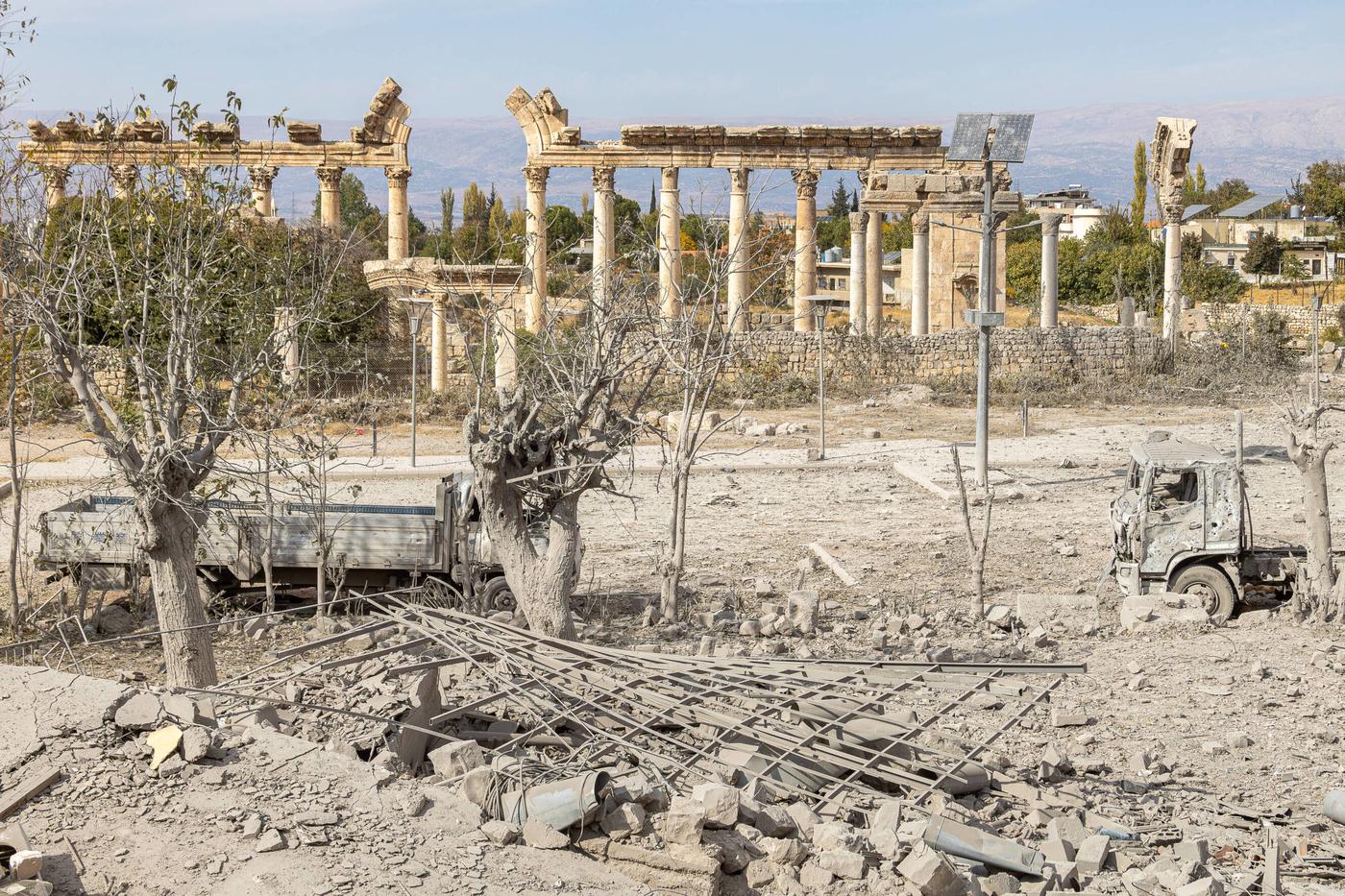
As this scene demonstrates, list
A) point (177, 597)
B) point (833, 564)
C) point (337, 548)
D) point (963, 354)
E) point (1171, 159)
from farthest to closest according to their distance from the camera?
point (1171, 159)
point (963, 354)
point (833, 564)
point (337, 548)
point (177, 597)

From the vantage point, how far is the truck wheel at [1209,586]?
13875mm

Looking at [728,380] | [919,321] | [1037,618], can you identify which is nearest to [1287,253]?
[919,321]

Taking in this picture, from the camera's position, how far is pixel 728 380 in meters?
33.7

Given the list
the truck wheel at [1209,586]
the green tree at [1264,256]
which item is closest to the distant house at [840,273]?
the green tree at [1264,256]

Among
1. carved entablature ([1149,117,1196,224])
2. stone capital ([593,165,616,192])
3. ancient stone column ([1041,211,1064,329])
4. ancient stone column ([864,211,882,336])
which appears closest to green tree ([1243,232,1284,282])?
carved entablature ([1149,117,1196,224])

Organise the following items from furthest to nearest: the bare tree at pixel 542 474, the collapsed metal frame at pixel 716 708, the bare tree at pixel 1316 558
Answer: the bare tree at pixel 1316 558, the bare tree at pixel 542 474, the collapsed metal frame at pixel 716 708

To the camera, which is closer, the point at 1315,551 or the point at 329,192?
the point at 1315,551

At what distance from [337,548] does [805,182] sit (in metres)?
23.2

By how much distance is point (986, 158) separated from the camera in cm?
2270

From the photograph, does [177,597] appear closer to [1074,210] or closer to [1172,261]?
[1172,261]

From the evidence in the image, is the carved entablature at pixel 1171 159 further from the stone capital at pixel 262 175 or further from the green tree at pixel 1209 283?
the stone capital at pixel 262 175

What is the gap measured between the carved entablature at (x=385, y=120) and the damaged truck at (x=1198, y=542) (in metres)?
25.8

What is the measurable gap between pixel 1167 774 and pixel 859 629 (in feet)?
14.0

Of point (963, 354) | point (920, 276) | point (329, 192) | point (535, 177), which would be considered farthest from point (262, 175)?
point (963, 354)
